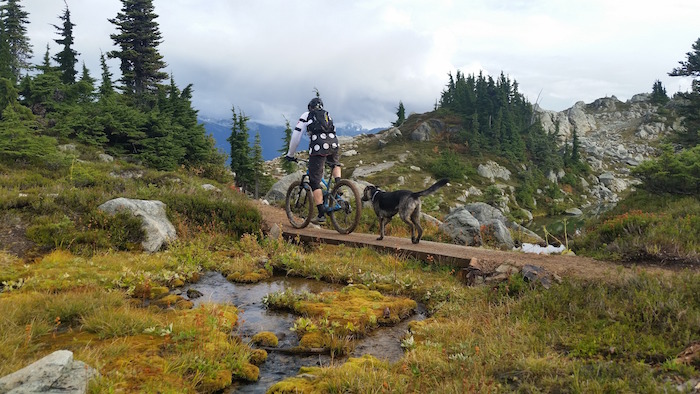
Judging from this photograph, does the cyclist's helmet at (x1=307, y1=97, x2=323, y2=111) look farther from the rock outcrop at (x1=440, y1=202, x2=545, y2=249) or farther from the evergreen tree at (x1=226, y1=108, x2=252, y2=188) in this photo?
the evergreen tree at (x1=226, y1=108, x2=252, y2=188)

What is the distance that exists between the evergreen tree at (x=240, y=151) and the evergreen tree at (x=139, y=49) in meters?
8.02

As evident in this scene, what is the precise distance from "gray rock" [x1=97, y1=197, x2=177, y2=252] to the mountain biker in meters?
3.80

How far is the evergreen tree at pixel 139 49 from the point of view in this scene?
36.7 m

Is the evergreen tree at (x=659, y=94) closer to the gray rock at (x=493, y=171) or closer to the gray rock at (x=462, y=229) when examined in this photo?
the gray rock at (x=493, y=171)

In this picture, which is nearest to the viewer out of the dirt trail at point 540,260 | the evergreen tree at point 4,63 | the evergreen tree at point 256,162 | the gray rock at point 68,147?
the dirt trail at point 540,260

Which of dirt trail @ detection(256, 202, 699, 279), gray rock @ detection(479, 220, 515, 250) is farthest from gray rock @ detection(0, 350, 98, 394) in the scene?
gray rock @ detection(479, 220, 515, 250)


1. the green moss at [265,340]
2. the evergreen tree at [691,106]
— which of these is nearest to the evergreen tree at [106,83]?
the green moss at [265,340]

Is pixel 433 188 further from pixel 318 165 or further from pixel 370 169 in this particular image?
pixel 370 169

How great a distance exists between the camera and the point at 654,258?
26.0ft

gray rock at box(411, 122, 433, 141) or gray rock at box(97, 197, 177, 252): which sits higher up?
gray rock at box(411, 122, 433, 141)

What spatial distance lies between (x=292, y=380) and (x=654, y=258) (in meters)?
8.04

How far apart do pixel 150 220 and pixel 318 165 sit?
4685 mm

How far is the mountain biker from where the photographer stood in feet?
34.4

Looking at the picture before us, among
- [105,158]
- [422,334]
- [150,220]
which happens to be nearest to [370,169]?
[105,158]
